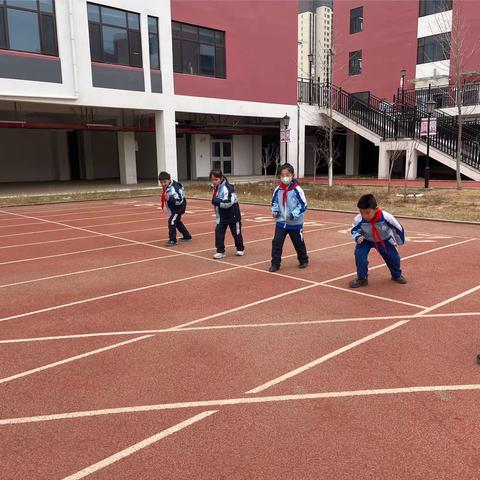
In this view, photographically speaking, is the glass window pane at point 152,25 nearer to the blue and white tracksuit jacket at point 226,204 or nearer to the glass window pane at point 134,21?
the glass window pane at point 134,21

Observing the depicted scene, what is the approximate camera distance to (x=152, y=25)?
82.8 ft

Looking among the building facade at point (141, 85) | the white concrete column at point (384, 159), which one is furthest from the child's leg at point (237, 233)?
the white concrete column at point (384, 159)

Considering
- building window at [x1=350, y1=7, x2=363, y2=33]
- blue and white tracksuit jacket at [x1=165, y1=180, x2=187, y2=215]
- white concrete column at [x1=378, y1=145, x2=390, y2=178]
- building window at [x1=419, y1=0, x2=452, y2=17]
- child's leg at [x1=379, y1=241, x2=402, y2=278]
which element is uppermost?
building window at [x1=350, y1=7, x2=363, y2=33]

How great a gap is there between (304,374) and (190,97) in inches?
977

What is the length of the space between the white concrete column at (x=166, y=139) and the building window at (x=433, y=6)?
22.1 metres

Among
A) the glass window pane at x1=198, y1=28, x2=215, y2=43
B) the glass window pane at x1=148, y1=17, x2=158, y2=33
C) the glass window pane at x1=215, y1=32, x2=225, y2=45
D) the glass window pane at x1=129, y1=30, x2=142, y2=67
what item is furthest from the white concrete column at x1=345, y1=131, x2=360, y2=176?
the glass window pane at x1=129, y1=30, x2=142, y2=67

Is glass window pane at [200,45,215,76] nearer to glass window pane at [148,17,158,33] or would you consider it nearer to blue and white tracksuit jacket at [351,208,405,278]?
glass window pane at [148,17,158,33]

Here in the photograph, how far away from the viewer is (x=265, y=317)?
5.78 meters

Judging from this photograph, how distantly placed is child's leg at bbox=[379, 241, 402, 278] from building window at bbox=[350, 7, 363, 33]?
39193 mm

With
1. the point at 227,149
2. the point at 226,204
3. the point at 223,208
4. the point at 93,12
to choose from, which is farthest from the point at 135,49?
the point at 226,204

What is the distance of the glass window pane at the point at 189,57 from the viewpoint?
2711 cm

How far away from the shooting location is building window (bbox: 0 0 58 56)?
2044cm

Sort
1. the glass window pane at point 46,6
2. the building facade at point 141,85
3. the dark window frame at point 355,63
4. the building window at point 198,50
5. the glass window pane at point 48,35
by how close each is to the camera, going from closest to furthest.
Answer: the glass window pane at point 46,6, the glass window pane at point 48,35, the building facade at point 141,85, the building window at point 198,50, the dark window frame at point 355,63

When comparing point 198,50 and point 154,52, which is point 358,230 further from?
point 198,50
